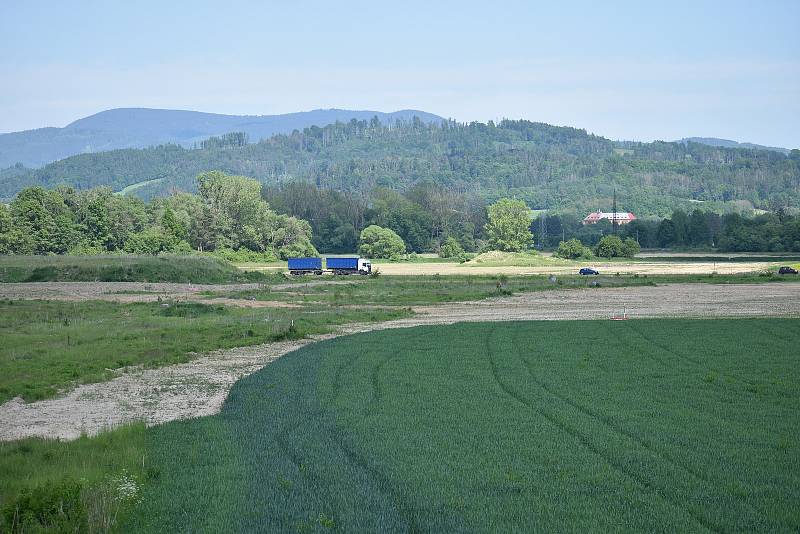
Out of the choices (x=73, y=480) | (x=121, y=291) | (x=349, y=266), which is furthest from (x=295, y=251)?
(x=73, y=480)

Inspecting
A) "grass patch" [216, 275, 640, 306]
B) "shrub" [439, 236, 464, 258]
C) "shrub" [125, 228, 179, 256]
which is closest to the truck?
"grass patch" [216, 275, 640, 306]

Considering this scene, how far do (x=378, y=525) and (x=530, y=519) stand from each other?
7.40ft

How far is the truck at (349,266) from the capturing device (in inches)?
4313

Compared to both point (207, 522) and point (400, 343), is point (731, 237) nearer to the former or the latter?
point (400, 343)

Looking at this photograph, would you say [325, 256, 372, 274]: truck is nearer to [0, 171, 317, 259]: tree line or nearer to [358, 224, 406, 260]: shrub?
[0, 171, 317, 259]: tree line

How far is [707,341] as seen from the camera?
37625mm

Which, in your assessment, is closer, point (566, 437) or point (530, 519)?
point (530, 519)

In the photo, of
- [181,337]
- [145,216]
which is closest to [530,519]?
[181,337]

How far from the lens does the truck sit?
4313 inches

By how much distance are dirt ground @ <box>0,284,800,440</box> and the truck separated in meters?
36.7

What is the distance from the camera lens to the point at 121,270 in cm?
9056

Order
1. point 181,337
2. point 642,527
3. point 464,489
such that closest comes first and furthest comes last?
1. point 642,527
2. point 464,489
3. point 181,337

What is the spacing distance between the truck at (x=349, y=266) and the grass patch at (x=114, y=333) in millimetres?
49348

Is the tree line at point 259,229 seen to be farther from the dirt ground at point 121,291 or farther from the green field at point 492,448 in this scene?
the green field at point 492,448
